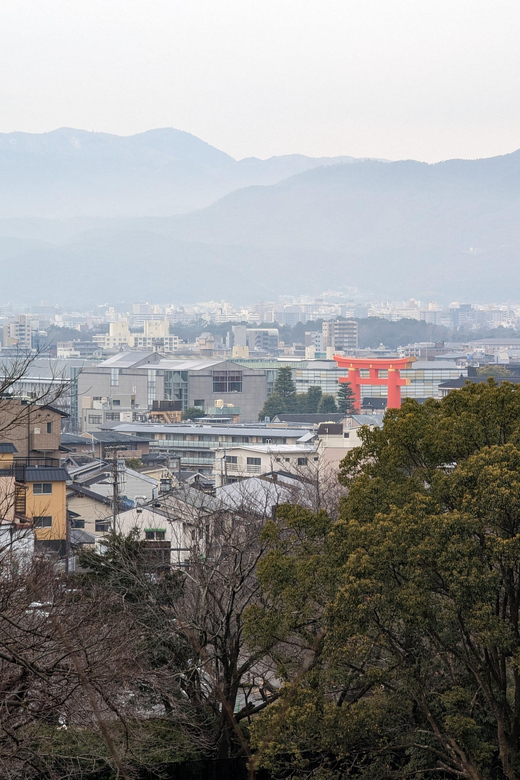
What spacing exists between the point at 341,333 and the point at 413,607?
334 ft

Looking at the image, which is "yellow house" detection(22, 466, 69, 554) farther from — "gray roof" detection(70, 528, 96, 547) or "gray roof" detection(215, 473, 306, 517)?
"gray roof" detection(215, 473, 306, 517)

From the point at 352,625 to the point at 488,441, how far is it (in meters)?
1.35

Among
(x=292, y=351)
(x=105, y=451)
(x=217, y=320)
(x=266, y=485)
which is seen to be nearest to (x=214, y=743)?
(x=266, y=485)

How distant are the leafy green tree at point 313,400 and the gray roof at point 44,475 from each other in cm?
3385

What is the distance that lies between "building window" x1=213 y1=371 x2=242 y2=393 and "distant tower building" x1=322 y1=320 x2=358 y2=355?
171 feet

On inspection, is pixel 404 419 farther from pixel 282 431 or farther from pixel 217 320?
pixel 217 320

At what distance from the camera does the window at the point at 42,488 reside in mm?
15102

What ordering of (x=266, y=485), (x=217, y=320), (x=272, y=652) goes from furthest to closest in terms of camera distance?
(x=217, y=320), (x=266, y=485), (x=272, y=652)

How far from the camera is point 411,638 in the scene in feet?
19.5

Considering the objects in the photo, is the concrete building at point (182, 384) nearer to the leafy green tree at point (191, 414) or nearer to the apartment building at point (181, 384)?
the apartment building at point (181, 384)

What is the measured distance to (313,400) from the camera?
50188 mm

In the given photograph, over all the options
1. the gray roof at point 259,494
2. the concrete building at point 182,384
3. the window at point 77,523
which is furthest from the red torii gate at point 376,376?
the window at point 77,523

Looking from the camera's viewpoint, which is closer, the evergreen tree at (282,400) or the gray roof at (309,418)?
the gray roof at (309,418)

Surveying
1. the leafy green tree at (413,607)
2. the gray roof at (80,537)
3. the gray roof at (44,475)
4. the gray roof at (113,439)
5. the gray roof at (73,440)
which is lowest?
the gray roof at (73,440)
